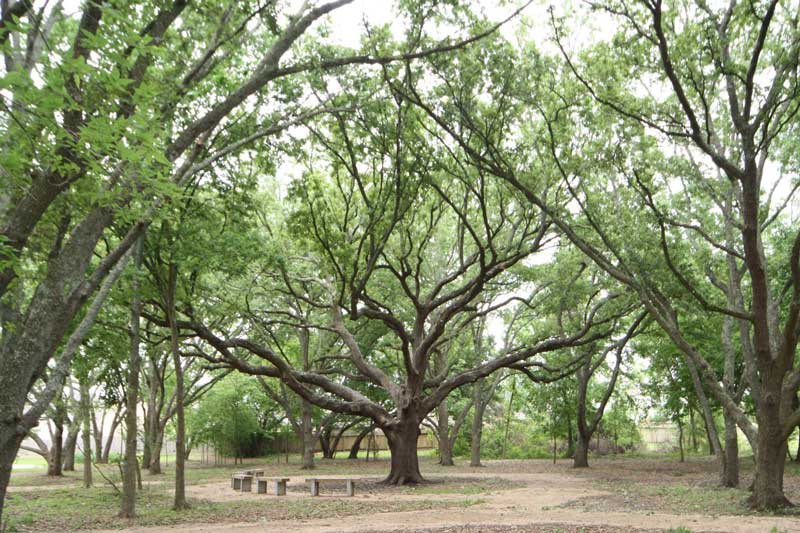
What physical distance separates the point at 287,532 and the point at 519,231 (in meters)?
13.2

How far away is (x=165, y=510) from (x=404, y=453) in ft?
24.2

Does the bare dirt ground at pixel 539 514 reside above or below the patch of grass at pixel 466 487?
above

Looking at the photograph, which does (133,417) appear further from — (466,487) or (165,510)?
(466,487)

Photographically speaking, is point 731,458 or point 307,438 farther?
point 307,438

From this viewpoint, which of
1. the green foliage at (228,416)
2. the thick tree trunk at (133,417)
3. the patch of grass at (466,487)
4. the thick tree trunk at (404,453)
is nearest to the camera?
the thick tree trunk at (133,417)

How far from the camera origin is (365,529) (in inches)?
360

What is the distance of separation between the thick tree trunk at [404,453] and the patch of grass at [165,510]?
12.7 feet

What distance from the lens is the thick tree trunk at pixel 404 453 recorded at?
17594 millimetres

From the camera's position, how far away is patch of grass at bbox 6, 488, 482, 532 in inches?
413

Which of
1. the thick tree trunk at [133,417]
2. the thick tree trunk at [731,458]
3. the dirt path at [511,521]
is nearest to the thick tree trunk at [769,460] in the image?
the dirt path at [511,521]

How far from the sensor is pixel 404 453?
17.8 m

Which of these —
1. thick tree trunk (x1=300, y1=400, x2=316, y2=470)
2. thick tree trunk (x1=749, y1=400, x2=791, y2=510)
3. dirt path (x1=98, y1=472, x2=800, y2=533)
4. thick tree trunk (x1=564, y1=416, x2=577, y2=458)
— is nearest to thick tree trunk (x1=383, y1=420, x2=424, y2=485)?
dirt path (x1=98, y1=472, x2=800, y2=533)

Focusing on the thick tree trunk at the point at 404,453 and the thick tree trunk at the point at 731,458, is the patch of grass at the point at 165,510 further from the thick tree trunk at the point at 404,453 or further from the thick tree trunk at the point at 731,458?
the thick tree trunk at the point at 731,458

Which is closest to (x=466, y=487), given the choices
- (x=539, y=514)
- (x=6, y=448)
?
(x=539, y=514)
